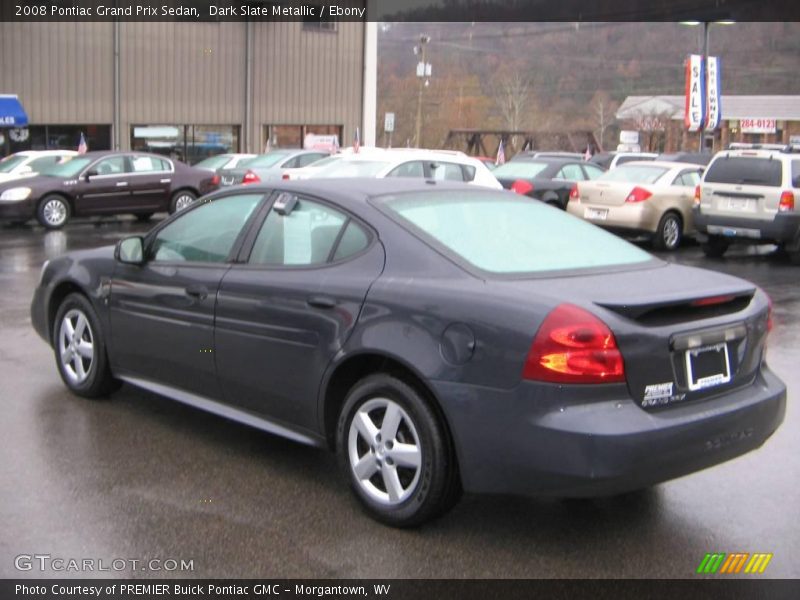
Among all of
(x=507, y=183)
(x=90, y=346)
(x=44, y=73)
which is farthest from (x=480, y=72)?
(x=90, y=346)

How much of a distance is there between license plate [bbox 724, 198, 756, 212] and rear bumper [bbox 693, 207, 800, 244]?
0.15 meters

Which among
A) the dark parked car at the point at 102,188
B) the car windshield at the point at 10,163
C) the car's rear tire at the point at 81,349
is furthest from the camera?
the car windshield at the point at 10,163

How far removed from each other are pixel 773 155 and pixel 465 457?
498 inches

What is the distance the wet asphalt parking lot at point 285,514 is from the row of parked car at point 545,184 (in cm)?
621

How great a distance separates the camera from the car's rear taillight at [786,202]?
586 inches

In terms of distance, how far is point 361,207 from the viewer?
4910 millimetres

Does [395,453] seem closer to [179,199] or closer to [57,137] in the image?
[179,199]

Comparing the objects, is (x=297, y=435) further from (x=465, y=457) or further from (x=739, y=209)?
(x=739, y=209)

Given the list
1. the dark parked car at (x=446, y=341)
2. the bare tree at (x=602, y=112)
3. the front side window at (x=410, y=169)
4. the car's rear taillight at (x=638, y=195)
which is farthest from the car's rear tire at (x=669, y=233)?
the bare tree at (x=602, y=112)

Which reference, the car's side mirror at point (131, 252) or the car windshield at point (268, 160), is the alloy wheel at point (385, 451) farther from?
the car windshield at point (268, 160)

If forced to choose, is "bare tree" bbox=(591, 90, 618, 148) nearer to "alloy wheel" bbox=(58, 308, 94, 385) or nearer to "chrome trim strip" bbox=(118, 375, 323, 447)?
"alloy wheel" bbox=(58, 308, 94, 385)

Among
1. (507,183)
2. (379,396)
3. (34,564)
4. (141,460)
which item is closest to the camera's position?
(34,564)

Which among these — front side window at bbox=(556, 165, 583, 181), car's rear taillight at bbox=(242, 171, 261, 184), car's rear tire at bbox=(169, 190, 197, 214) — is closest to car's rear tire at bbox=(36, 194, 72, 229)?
car's rear tire at bbox=(169, 190, 197, 214)

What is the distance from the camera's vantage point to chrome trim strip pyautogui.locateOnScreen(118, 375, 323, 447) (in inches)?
195
